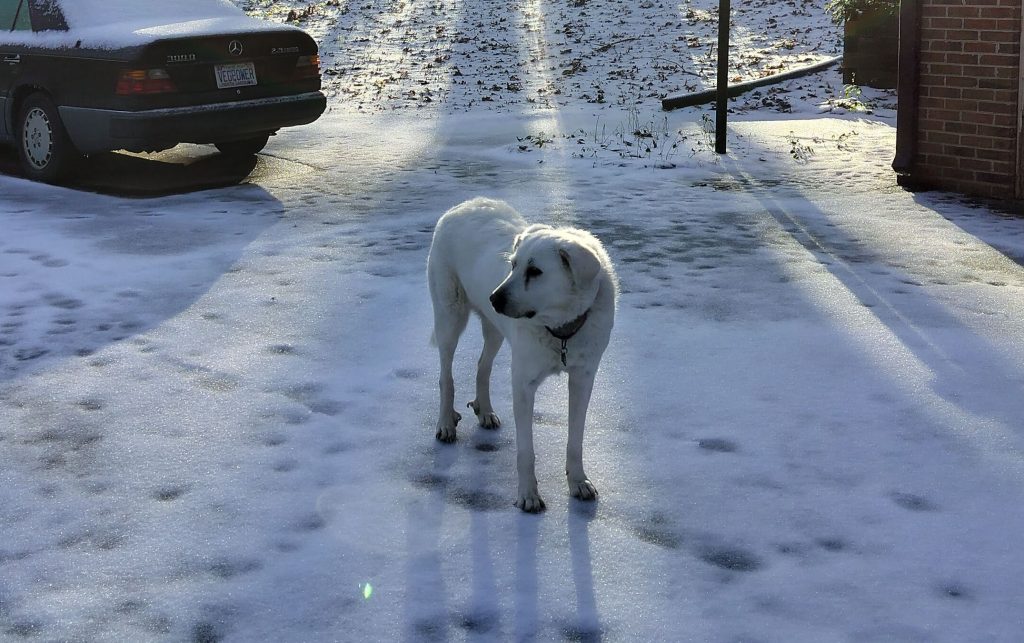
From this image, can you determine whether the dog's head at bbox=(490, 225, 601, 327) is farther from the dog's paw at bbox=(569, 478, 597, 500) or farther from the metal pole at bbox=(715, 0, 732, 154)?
the metal pole at bbox=(715, 0, 732, 154)

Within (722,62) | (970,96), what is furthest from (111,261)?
(970,96)

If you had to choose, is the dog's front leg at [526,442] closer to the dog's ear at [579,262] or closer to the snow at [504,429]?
the snow at [504,429]

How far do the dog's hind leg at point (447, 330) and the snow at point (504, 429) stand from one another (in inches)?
4.0

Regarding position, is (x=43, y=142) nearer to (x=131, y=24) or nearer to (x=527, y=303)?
(x=131, y=24)

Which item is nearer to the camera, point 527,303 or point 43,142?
point 527,303

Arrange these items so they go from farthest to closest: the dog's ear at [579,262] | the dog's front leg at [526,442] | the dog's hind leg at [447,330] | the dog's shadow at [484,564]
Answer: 1. the dog's hind leg at [447,330]
2. the dog's front leg at [526,442]
3. the dog's ear at [579,262]
4. the dog's shadow at [484,564]

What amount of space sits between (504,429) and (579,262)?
1.36 meters

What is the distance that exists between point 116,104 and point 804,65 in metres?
10.4

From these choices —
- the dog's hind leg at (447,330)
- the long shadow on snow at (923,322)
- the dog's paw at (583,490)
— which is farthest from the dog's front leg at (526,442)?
the long shadow on snow at (923,322)

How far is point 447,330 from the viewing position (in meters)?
4.92

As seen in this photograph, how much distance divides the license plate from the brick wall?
5.83 meters

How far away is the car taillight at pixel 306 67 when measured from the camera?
10.5 meters

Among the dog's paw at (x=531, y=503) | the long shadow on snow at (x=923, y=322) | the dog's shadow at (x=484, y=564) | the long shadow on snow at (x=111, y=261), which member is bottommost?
the dog's shadow at (x=484, y=564)

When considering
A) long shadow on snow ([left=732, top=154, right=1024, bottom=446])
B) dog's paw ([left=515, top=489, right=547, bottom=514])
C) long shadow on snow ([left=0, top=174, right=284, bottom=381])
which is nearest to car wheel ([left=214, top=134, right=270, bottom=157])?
long shadow on snow ([left=0, top=174, right=284, bottom=381])
